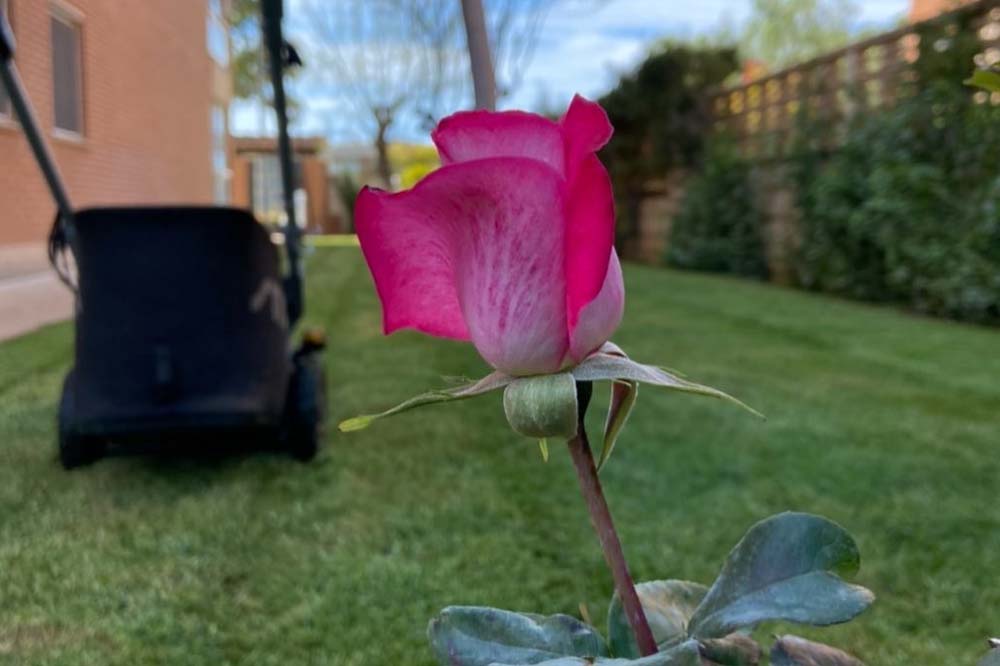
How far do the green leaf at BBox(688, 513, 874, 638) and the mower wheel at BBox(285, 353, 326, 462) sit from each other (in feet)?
5.67

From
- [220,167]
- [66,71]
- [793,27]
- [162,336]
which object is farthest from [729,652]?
[793,27]

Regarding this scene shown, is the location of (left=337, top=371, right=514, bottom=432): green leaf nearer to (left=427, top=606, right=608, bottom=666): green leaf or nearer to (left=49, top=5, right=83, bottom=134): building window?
(left=427, top=606, right=608, bottom=666): green leaf

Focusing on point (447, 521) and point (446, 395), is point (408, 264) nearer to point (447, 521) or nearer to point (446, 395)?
point (446, 395)

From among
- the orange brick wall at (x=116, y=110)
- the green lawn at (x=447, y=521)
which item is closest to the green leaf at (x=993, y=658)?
the green lawn at (x=447, y=521)

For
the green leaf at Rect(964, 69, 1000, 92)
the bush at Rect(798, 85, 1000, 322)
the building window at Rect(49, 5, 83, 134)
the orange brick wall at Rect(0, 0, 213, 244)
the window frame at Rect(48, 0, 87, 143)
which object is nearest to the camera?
the green leaf at Rect(964, 69, 1000, 92)

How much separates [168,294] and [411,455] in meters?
0.69

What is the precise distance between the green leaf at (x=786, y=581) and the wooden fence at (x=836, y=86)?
4678mm

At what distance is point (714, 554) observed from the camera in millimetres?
1551

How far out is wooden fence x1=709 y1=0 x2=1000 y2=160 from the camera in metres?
5.15

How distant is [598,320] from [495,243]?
53 millimetres

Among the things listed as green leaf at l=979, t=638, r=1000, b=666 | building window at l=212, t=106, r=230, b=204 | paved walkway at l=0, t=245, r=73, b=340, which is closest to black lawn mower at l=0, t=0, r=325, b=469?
green leaf at l=979, t=638, r=1000, b=666

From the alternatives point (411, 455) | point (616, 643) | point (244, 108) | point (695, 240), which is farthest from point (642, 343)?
point (244, 108)

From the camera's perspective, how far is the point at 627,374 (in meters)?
0.35

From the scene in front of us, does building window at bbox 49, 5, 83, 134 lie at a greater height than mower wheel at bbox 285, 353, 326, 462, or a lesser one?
greater
